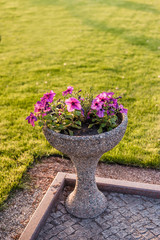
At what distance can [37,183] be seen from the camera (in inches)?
153

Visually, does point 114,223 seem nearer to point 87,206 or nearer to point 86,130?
point 87,206

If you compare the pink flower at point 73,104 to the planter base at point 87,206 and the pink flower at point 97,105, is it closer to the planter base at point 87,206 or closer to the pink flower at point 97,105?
the pink flower at point 97,105

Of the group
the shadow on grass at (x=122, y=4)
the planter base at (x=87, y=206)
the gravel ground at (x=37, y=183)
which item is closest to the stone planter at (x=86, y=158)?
the planter base at (x=87, y=206)

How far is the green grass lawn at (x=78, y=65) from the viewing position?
454 cm

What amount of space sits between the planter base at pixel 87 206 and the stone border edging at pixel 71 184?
0.81 ft

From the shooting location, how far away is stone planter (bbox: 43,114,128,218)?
280 cm

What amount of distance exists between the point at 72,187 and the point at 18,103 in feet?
Result: 9.15

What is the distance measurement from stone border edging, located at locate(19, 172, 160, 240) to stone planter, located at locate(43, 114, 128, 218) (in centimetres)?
19

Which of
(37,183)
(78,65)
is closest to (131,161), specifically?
(37,183)

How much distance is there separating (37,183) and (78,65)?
14.7 ft

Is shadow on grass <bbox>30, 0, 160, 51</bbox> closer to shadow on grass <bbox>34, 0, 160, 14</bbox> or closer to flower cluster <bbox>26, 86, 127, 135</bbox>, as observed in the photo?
shadow on grass <bbox>34, 0, 160, 14</bbox>

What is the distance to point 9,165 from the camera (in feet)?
13.8

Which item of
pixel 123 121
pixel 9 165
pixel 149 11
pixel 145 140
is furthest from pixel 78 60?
pixel 149 11

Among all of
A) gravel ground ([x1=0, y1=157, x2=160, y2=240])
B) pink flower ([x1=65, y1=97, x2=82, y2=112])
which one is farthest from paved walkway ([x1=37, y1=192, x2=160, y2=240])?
pink flower ([x1=65, y1=97, x2=82, y2=112])
